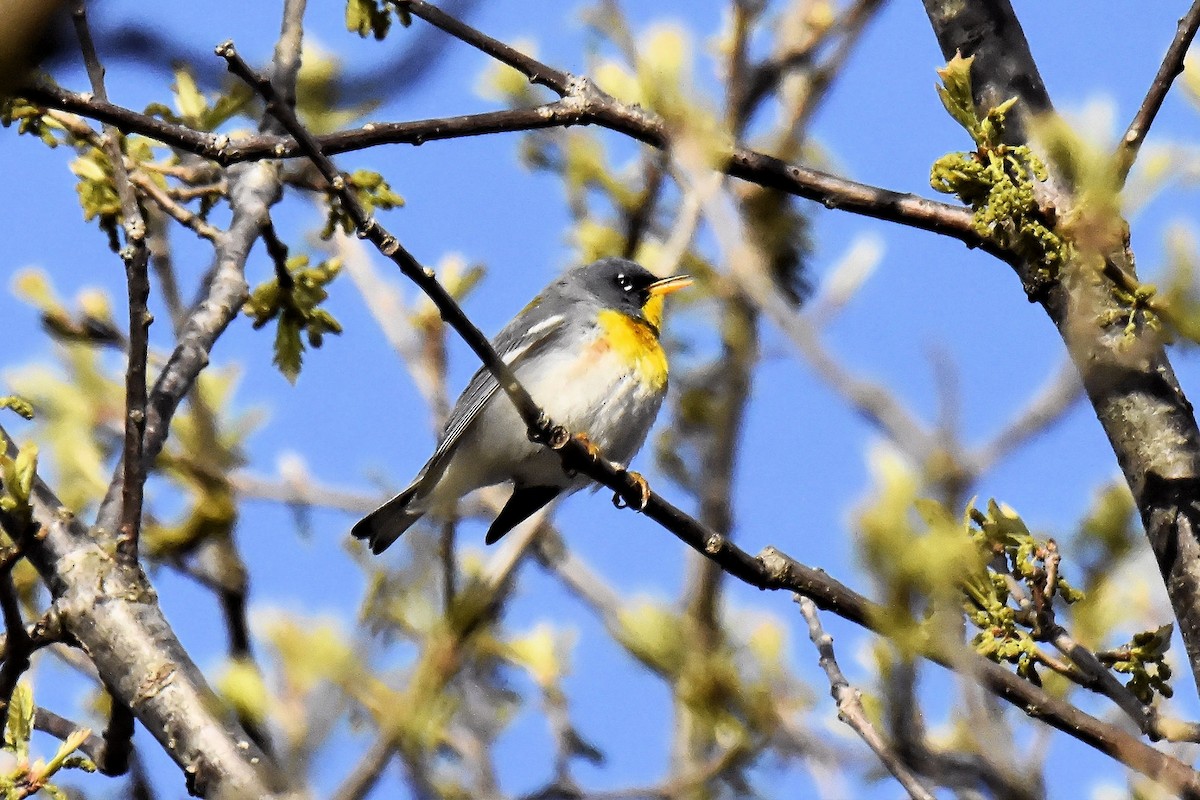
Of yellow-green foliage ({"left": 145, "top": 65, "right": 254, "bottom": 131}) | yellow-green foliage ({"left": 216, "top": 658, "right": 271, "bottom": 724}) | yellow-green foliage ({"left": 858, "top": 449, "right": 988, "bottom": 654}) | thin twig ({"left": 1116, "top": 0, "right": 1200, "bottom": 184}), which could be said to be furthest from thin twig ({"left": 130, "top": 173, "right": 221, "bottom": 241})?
yellow-green foliage ({"left": 858, "top": 449, "right": 988, "bottom": 654})

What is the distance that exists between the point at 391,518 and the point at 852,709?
3364 mm

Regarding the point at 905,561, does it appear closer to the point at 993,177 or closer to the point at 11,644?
the point at 993,177

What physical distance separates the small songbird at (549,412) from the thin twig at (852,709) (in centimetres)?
229

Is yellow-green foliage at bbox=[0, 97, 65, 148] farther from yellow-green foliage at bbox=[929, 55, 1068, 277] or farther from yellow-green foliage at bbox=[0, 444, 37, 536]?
yellow-green foliage at bbox=[929, 55, 1068, 277]

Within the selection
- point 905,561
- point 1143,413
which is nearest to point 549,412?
point 1143,413

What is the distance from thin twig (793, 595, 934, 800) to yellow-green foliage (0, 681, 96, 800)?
1.69 metres

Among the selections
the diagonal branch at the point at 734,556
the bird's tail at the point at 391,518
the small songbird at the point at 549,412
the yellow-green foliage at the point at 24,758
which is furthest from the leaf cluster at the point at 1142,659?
the bird's tail at the point at 391,518

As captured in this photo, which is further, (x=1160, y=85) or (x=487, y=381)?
(x=487, y=381)

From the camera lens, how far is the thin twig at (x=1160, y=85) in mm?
3018

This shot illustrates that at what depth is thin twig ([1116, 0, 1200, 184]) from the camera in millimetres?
3018

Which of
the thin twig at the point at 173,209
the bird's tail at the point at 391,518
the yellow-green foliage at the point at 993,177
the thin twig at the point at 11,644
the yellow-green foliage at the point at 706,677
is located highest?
the thin twig at the point at 173,209

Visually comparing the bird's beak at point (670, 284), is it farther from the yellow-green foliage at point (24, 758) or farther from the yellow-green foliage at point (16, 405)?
the yellow-green foliage at point (24, 758)

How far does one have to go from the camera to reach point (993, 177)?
308cm

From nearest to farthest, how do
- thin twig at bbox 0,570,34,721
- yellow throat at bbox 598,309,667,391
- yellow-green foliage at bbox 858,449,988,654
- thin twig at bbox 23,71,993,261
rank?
yellow-green foliage at bbox 858,449,988,654, thin twig at bbox 0,570,34,721, thin twig at bbox 23,71,993,261, yellow throat at bbox 598,309,667,391
